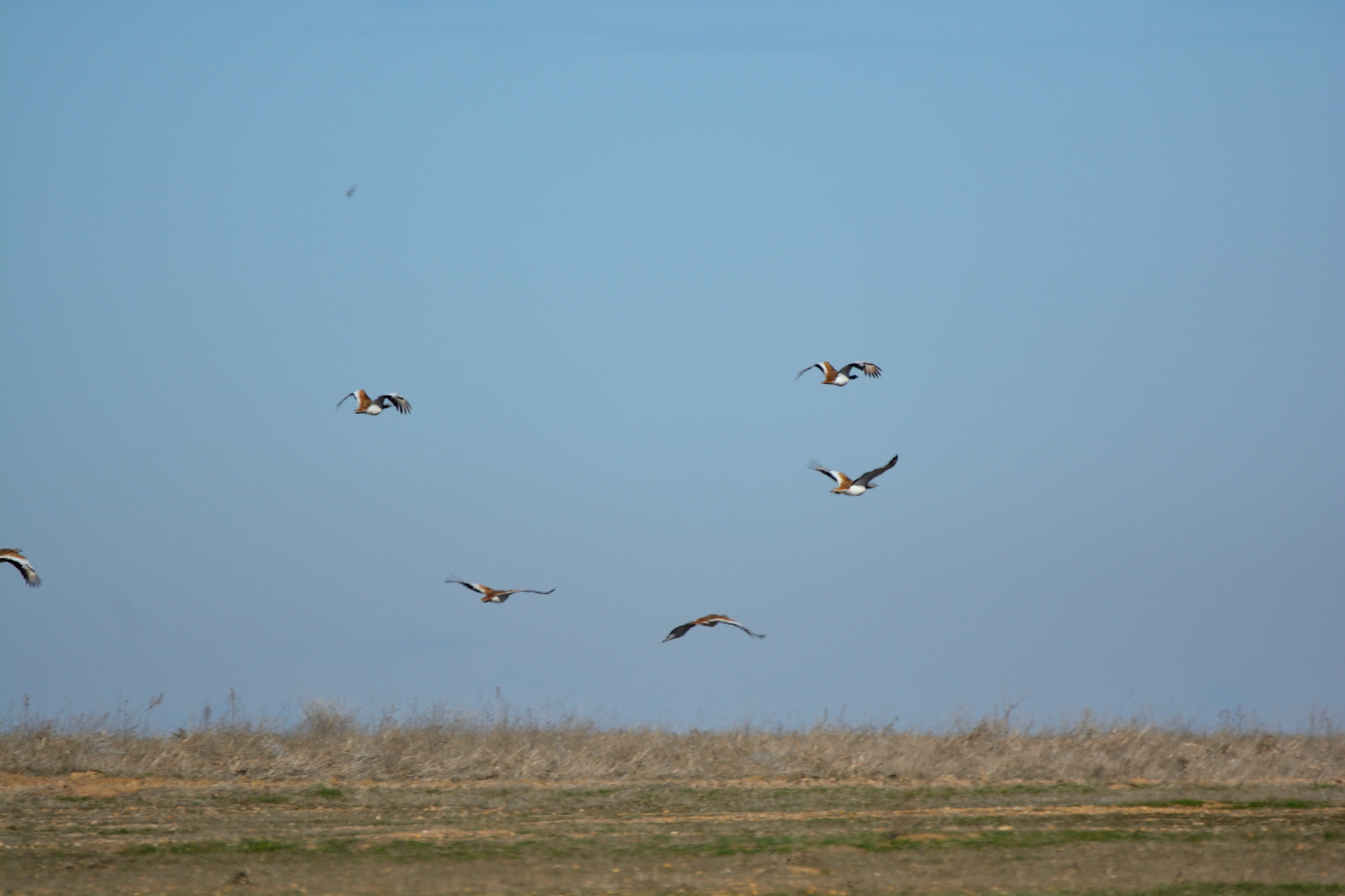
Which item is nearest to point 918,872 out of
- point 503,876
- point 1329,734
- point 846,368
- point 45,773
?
point 503,876

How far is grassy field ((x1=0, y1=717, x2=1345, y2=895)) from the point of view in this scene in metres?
15.3

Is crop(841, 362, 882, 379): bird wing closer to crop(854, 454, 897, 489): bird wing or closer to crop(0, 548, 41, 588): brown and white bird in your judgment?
crop(854, 454, 897, 489): bird wing

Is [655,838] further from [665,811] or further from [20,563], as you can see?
[20,563]

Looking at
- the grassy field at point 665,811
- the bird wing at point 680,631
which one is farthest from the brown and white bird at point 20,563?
the bird wing at point 680,631

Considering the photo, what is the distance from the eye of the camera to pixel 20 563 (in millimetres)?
18891

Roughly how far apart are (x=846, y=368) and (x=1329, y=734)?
12781 mm

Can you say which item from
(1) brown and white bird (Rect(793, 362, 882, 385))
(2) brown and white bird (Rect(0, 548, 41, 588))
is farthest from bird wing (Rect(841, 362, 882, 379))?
(2) brown and white bird (Rect(0, 548, 41, 588))

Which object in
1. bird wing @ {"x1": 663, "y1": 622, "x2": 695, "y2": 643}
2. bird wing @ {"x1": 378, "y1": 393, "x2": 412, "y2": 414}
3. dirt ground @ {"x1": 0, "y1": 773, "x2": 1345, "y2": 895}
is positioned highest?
bird wing @ {"x1": 378, "y1": 393, "x2": 412, "y2": 414}

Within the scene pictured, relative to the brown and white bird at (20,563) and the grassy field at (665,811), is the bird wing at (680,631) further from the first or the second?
the brown and white bird at (20,563)

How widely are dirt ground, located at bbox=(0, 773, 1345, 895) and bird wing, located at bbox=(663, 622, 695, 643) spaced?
7.87 ft

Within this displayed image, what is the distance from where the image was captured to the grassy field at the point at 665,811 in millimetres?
15305

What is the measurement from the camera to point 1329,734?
96.7ft

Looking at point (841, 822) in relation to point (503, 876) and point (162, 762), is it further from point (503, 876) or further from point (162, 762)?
point (162, 762)

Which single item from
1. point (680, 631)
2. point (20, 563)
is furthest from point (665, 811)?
point (20, 563)
